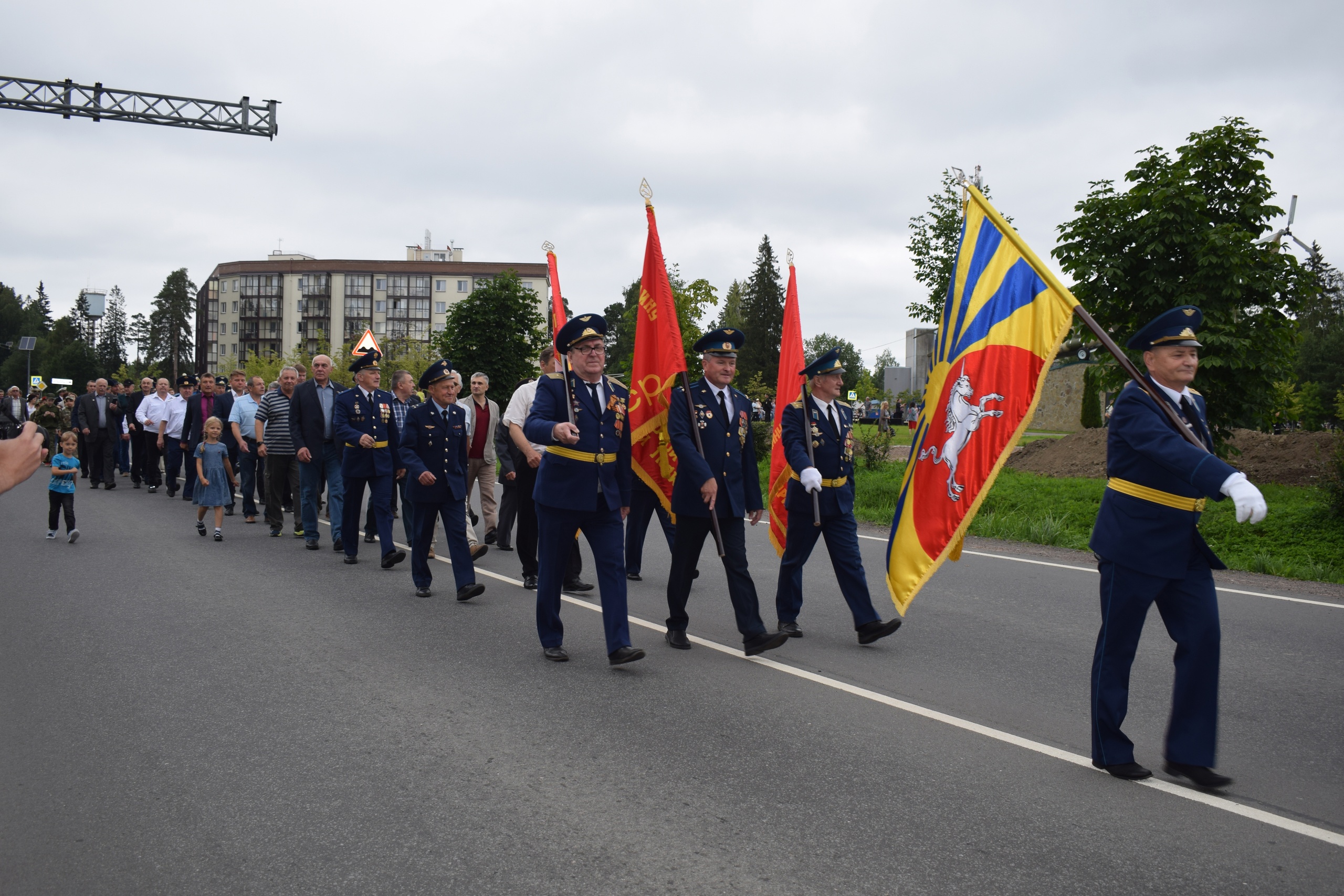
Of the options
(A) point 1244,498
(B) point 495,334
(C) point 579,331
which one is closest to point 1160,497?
(A) point 1244,498

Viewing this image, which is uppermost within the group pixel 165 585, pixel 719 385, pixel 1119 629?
pixel 719 385

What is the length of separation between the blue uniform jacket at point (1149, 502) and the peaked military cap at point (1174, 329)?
211mm

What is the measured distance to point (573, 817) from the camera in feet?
12.5

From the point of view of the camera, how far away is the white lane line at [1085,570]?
8.56 m

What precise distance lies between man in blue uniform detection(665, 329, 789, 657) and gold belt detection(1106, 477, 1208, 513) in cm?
247

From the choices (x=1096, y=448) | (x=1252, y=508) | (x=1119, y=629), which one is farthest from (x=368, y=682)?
(x=1096, y=448)

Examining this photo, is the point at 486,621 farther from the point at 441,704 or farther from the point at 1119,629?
the point at 1119,629

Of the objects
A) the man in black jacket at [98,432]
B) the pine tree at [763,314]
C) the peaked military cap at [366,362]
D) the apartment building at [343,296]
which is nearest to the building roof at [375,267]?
the apartment building at [343,296]

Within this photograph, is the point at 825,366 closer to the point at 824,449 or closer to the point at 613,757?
the point at 824,449

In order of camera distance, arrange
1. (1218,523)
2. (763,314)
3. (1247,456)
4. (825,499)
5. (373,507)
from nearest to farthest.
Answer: (825,499) → (373,507) → (1218,523) → (1247,456) → (763,314)

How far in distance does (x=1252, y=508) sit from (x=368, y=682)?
4450mm

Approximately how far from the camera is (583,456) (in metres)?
6.26

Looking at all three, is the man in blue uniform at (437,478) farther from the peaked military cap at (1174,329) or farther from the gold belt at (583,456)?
the peaked military cap at (1174,329)

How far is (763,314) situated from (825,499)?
298ft
